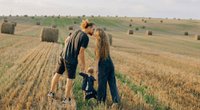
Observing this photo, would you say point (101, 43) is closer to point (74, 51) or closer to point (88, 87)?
point (74, 51)

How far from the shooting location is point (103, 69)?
9406 millimetres

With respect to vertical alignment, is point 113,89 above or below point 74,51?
below

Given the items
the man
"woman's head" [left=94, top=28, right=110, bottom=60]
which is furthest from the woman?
the man

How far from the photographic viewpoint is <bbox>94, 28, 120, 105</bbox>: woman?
29.9 ft

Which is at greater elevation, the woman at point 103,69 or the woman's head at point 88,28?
the woman's head at point 88,28

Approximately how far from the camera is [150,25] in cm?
9069

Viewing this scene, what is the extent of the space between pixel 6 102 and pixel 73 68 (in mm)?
1720

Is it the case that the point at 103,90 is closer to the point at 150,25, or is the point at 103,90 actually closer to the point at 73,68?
the point at 73,68

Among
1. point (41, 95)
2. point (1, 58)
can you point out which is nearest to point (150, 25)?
point (1, 58)

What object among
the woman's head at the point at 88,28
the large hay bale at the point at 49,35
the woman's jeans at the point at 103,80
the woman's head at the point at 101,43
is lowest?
the large hay bale at the point at 49,35

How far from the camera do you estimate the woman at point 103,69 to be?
9.10 meters

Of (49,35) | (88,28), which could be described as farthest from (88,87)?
(49,35)

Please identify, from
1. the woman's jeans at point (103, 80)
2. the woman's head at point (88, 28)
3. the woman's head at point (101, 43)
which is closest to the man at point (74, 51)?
the woman's head at point (88, 28)

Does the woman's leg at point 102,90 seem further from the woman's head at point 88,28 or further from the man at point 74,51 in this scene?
the woman's head at point 88,28
